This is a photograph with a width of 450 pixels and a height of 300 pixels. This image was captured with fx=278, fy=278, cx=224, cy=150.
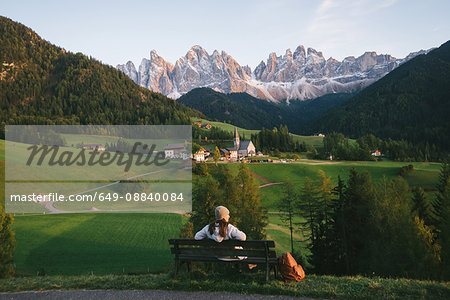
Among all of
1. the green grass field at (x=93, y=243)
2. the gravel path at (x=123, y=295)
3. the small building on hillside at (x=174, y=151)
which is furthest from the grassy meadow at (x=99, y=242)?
the small building on hillside at (x=174, y=151)

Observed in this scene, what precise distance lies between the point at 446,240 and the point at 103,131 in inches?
6906

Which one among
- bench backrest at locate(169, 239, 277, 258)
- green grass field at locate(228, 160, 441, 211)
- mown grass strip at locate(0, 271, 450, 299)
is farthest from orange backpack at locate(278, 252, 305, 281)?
green grass field at locate(228, 160, 441, 211)


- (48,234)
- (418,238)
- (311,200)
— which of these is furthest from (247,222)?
(48,234)

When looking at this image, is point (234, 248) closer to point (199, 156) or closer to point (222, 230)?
point (222, 230)

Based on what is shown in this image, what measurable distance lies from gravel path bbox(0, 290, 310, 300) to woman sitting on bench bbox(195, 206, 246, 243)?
1.70m

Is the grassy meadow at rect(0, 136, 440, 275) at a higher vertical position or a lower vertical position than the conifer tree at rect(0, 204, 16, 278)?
lower

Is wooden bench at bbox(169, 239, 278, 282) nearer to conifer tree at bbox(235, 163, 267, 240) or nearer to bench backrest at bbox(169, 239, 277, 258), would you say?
bench backrest at bbox(169, 239, 277, 258)

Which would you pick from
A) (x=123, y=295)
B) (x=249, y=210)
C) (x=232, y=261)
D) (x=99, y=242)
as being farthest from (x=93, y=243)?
(x=232, y=261)

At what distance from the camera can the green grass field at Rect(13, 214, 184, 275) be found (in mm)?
31516

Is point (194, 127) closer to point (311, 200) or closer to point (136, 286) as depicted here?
point (311, 200)

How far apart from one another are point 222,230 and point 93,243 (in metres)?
36.8

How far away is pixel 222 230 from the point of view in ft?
30.2

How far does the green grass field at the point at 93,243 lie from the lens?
31.5 metres

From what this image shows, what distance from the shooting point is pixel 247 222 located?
32.2 metres
